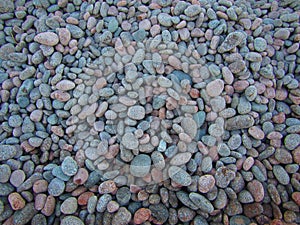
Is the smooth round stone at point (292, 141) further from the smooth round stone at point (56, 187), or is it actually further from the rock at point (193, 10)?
the smooth round stone at point (56, 187)

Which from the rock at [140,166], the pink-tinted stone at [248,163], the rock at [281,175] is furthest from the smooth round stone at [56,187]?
the rock at [281,175]

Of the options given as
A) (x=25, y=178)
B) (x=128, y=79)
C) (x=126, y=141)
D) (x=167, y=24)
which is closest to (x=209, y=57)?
(x=167, y=24)

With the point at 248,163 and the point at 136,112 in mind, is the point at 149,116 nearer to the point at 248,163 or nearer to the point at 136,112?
the point at 136,112

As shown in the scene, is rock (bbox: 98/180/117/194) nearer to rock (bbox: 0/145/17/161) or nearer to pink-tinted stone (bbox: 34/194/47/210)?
pink-tinted stone (bbox: 34/194/47/210)

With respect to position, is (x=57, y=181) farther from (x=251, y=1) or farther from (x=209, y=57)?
(x=251, y=1)

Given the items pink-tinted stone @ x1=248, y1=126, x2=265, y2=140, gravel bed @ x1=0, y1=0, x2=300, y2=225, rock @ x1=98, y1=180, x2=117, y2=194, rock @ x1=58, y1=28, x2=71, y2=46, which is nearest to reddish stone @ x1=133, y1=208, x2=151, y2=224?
gravel bed @ x1=0, y1=0, x2=300, y2=225

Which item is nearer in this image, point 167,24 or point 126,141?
point 126,141
